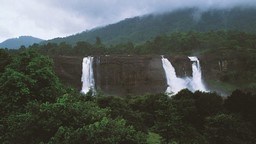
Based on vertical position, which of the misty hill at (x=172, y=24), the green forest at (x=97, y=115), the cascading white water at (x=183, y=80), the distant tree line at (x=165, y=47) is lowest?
the green forest at (x=97, y=115)

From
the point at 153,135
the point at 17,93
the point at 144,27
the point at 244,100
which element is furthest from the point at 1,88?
the point at 144,27

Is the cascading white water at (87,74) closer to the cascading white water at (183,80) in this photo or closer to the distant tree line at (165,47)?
the cascading white water at (183,80)

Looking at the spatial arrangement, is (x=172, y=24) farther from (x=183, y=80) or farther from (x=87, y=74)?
(x=87, y=74)

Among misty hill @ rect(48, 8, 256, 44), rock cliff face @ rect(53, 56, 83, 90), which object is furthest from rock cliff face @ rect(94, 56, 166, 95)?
misty hill @ rect(48, 8, 256, 44)

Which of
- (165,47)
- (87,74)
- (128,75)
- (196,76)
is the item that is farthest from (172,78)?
(165,47)

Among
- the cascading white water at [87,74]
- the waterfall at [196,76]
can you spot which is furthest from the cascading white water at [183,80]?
the cascading white water at [87,74]

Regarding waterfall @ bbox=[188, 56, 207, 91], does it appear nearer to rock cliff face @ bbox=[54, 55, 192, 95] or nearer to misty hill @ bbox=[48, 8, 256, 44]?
rock cliff face @ bbox=[54, 55, 192, 95]
